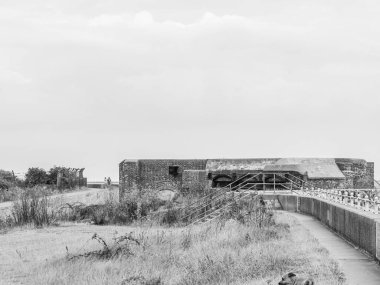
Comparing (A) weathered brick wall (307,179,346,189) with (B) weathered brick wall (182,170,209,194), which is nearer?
(A) weathered brick wall (307,179,346,189)

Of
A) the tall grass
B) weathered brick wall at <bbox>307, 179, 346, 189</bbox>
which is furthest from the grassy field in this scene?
weathered brick wall at <bbox>307, 179, 346, 189</bbox>

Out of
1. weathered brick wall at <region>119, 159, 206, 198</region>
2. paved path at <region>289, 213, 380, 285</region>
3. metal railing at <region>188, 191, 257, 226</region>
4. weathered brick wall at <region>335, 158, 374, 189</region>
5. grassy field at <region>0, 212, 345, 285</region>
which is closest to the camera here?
paved path at <region>289, 213, 380, 285</region>

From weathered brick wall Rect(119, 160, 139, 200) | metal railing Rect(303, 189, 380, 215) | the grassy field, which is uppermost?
weathered brick wall Rect(119, 160, 139, 200)

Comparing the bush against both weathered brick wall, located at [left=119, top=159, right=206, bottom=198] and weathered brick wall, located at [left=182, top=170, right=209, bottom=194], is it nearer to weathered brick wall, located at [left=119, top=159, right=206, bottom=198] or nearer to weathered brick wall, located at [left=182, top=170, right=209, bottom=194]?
weathered brick wall, located at [left=182, top=170, right=209, bottom=194]

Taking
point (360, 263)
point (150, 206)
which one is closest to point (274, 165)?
point (150, 206)

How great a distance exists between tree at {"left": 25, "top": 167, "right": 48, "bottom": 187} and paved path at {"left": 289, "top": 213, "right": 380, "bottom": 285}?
145ft

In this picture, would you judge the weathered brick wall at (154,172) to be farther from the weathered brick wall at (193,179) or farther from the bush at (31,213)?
the bush at (31,213)

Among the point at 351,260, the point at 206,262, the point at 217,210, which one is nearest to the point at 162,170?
the point at 217,210

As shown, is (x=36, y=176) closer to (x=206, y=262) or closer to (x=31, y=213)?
(x=31, y=213)

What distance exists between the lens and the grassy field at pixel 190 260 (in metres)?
12.9

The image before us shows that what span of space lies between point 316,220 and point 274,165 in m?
16.7

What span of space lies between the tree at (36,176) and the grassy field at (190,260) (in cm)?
4004

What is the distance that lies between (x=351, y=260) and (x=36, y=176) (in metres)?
50.7

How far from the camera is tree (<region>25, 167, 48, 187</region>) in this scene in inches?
2410
